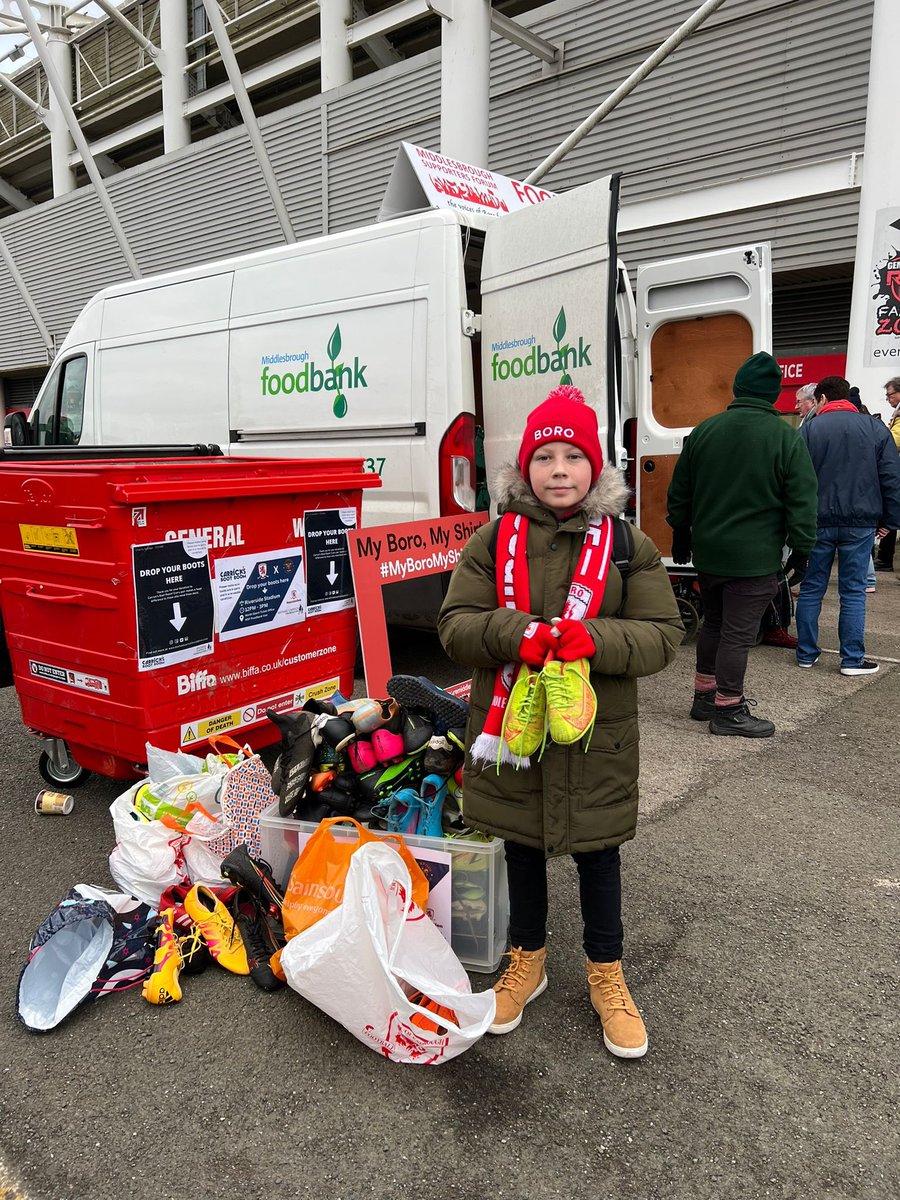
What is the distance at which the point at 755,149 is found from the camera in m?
9.50

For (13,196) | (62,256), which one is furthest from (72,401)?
(13,196)

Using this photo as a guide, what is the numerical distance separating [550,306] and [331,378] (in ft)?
4.70

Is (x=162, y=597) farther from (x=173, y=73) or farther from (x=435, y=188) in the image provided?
(x=173, y=73)

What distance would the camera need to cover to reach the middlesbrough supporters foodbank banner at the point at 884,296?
7668mm

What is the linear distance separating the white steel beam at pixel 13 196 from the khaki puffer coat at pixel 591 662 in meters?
28.7

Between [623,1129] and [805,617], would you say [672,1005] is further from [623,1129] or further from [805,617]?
[805,617]

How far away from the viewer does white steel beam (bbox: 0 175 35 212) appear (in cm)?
2575

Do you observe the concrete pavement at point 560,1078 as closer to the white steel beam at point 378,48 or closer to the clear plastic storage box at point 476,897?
the clear plastic storage box at point 476,897

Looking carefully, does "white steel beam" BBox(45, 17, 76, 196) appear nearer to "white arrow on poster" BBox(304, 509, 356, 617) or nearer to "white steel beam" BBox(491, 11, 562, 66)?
"white steel beam" BBox(491, 11, 562, 66)

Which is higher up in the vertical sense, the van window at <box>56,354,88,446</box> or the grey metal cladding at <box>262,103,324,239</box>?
the grey metal cladding at <box>262,103,324,239</box>

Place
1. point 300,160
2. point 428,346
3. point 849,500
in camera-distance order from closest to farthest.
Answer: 1. point 428,346
2. point 849,500
3. point 300,160

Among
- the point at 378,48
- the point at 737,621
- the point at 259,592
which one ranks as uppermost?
the point at 378,48

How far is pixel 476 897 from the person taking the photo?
8.52 ft

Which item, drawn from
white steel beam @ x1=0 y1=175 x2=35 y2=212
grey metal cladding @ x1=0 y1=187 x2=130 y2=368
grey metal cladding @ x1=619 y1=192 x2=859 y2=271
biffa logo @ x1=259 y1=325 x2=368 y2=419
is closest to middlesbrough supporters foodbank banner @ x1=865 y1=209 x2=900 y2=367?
grey metal cladding @ x1=619 y1=192 x2=859 y2=271
